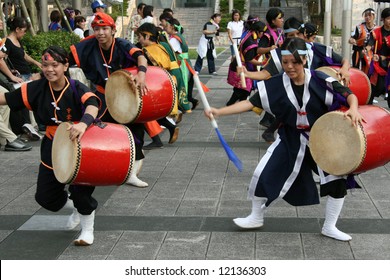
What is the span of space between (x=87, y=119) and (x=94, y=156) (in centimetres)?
25

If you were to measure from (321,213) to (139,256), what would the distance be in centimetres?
168

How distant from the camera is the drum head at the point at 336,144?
480 cm

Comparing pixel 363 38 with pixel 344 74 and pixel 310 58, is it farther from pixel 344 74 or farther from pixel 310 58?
pixel 344 74

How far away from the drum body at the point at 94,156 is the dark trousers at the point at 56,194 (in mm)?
186

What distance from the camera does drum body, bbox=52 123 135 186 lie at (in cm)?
477

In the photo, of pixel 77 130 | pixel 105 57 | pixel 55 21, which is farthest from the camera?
pixel 55 21

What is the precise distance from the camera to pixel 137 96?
6.44 meters

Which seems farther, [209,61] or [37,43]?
[209,61]

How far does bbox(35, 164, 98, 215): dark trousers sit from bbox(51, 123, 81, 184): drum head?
22 cm

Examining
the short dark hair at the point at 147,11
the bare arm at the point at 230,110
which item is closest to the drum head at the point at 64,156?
the bare arm at the point at 230,110

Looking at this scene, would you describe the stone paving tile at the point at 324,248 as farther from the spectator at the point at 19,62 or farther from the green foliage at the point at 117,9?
the green foliage at the point at 117,9

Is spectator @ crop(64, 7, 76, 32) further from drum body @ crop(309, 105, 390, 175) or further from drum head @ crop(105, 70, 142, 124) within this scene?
drum body @ crop(309, 105, 390, 175)

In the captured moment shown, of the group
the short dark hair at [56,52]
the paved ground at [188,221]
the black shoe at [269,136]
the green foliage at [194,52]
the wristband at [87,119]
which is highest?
the short dark hair at [56,52]

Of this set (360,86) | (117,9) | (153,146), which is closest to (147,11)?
(153,146)
